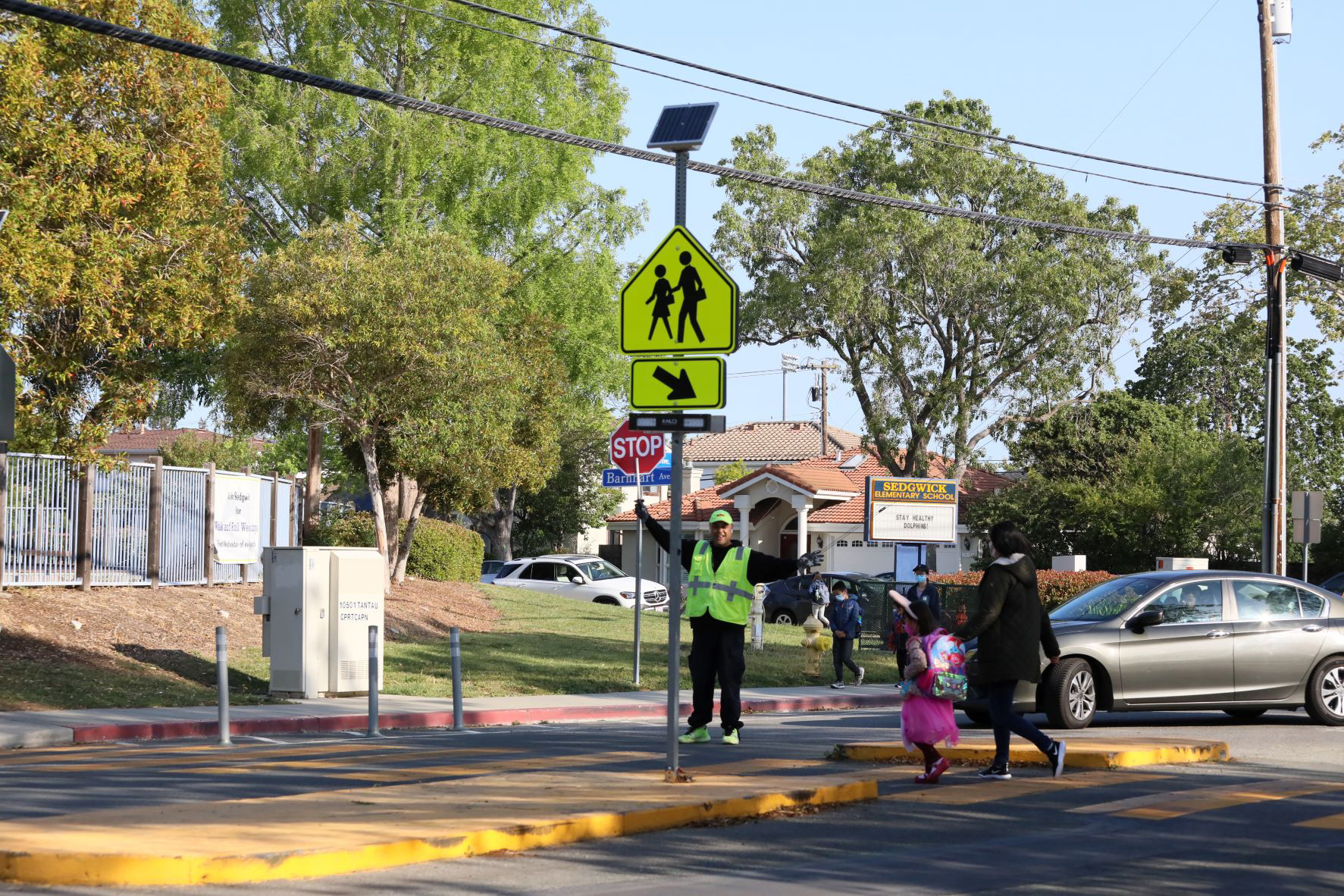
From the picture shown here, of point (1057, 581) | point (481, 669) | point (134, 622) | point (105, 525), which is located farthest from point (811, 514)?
point (134, 622)

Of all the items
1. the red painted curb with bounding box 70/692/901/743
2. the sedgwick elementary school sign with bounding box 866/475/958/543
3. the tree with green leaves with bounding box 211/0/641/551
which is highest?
the tree with green leaves with bounding box 211/0/641/551

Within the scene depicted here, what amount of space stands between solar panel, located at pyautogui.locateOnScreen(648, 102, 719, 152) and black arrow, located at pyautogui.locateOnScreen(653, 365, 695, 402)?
139cm

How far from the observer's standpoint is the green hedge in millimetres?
33281

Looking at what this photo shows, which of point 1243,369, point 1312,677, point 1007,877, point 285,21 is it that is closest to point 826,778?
point 1007,877

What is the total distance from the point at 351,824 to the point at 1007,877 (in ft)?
10.5

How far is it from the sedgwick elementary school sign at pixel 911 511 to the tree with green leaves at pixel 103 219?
13.5 m

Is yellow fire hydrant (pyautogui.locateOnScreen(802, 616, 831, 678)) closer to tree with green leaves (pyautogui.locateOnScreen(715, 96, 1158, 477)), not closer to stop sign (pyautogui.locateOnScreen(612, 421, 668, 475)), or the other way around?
stop sign (pyautogui.locateOnScreen(612, 421, 668, 475))

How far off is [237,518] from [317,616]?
337 inches

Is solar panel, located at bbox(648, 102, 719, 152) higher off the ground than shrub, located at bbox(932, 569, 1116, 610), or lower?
higher

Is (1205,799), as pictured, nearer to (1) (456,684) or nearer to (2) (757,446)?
(1) (456,684)

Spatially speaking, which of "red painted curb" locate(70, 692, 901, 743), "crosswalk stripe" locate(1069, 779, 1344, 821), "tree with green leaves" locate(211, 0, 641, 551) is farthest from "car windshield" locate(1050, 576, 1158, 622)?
"tree with green leaves" locate(211, 0, 641, 551)

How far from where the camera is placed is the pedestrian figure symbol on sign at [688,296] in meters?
9.40

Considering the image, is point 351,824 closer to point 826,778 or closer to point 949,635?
point 826,778

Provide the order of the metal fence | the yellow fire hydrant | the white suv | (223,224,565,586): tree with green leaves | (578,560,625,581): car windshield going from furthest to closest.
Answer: (578,560,625,581): car windshield
the white suv
(223,224,565,586): tree with green leaves
the yellow fire hydrant
the metal fence
